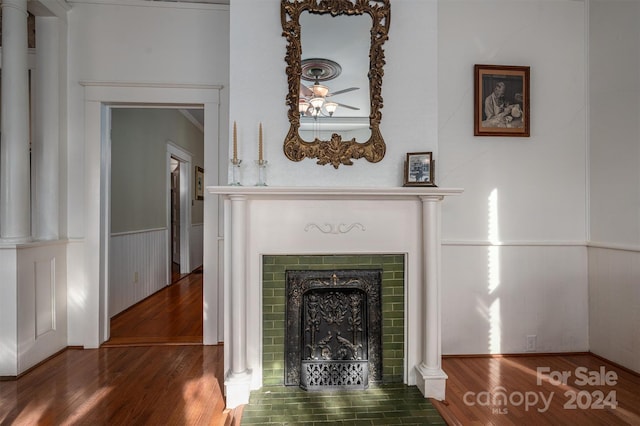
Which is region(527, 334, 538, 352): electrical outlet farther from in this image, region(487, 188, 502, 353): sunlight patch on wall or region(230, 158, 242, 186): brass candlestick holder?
region(230, 158, 242, 186): brass candlestick holder

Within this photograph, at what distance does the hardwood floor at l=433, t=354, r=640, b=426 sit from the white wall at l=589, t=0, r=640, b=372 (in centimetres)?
Answer: 29

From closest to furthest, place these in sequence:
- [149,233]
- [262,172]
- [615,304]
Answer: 1. [262,172]
2. [615,304]
3. [149,233]

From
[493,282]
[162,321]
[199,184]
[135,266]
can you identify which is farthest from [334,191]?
[199,184]

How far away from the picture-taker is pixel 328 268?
2.01 metres

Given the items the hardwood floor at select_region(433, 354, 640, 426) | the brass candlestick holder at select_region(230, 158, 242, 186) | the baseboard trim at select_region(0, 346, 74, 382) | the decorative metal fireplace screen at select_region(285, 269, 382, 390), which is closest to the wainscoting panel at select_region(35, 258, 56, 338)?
the baseboard trim at select_region(0, 346, 74, 382)

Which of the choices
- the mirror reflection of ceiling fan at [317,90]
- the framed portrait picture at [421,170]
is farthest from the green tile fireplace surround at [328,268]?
the mirror reflection of ceiling fan at [317,90]

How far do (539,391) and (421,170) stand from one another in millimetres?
1585

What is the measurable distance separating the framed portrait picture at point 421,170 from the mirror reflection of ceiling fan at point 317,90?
1.98ft

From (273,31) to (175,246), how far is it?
4.46 meters

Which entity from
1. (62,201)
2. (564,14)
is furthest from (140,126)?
(564,14)

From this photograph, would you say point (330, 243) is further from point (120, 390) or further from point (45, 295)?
point (45, 295)

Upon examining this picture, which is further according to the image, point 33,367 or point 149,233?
point 149,233

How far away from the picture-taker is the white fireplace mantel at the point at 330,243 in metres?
1.87

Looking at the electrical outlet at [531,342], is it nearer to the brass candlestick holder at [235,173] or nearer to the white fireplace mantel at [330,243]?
the white fireplace mantel at [330,243]
